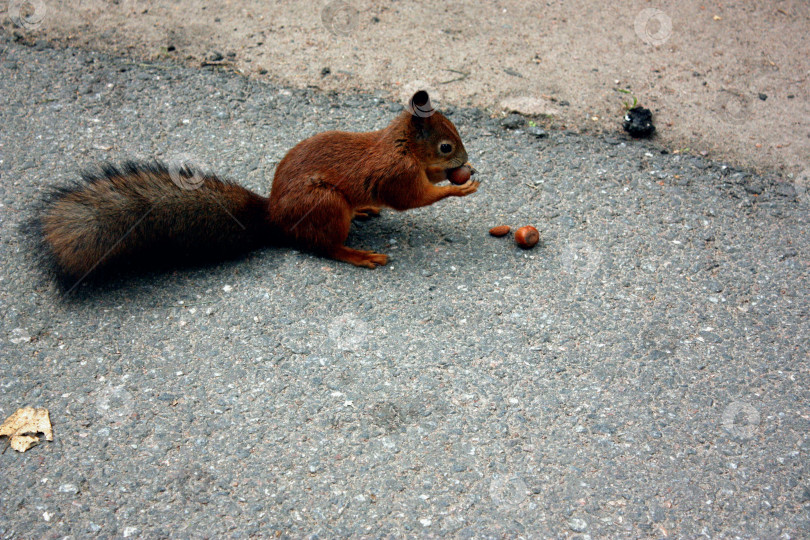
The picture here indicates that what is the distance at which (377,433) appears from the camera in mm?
2143

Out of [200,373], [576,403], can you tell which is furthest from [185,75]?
[576,403]
